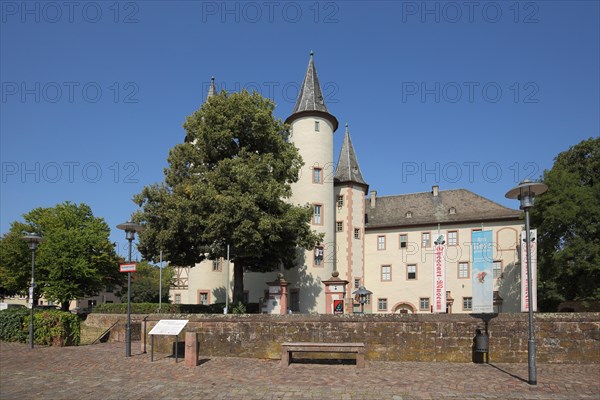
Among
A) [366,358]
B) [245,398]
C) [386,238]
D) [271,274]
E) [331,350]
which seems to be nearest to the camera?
[245,398]

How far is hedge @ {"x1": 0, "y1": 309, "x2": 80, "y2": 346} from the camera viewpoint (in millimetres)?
17750

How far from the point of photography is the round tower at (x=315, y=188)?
116 ft

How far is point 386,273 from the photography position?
42.5 meters

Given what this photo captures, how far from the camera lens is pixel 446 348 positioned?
42.2ft

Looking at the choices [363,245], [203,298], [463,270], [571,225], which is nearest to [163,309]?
[203,298]

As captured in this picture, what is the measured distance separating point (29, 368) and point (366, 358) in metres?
8.59

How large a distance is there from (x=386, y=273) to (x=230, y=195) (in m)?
21.5

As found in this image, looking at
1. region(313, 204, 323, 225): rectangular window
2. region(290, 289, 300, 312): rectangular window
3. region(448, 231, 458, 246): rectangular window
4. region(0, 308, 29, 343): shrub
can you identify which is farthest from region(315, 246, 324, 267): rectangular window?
region(0, 308, 29, 343): shrub

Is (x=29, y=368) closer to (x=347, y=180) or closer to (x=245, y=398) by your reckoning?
(x=245, y=398)

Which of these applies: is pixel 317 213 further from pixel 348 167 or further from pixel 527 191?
pixel 527 191

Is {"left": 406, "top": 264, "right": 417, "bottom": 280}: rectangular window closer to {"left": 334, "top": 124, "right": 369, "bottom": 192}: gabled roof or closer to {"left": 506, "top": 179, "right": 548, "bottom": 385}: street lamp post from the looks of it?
{"left": 334, "top": 124, "right": 369, "bottom": 192}: gabled roof

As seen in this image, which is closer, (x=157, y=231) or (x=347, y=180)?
(x=157, y=231)

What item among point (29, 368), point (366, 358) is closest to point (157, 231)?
point (29, 368)

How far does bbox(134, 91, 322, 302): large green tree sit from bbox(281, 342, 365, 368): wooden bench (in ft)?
39.9
